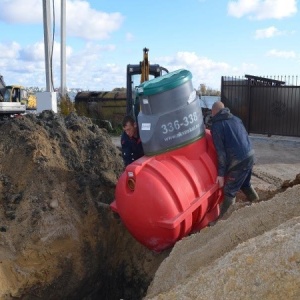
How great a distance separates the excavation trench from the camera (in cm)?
483

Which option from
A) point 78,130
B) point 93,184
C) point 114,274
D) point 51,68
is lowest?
point 114,274

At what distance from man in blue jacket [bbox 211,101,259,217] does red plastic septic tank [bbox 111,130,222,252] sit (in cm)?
15

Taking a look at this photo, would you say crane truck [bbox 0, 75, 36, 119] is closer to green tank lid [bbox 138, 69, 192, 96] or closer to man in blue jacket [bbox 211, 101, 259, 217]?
green tank lid [bbox 138, 69, 192, 96]

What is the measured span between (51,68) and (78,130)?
8.82 metres

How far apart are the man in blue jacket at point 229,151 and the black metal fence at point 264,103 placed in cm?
1048

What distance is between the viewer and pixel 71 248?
200 inches

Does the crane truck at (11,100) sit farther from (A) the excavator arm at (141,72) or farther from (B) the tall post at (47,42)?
(A) the excavator arm at (141,72)

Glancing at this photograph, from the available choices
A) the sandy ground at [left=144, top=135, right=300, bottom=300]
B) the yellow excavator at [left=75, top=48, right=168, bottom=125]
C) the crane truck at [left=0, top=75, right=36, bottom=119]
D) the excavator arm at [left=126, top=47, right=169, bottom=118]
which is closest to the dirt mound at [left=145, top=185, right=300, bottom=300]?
the sandy ground at [left=144, top=135, right=300, bottom=300]

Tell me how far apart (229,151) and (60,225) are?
85.7 inches

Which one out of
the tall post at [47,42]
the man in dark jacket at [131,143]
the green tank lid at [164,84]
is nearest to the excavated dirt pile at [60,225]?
the man in dark jacket at [131,143]

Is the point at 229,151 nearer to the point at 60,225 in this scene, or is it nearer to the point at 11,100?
the point at 60,225

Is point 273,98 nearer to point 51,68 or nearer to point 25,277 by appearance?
point 51,68

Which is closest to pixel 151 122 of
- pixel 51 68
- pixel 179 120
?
pixel 179 120

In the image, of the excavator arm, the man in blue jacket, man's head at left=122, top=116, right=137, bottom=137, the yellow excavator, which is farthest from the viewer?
the yellow excavator
